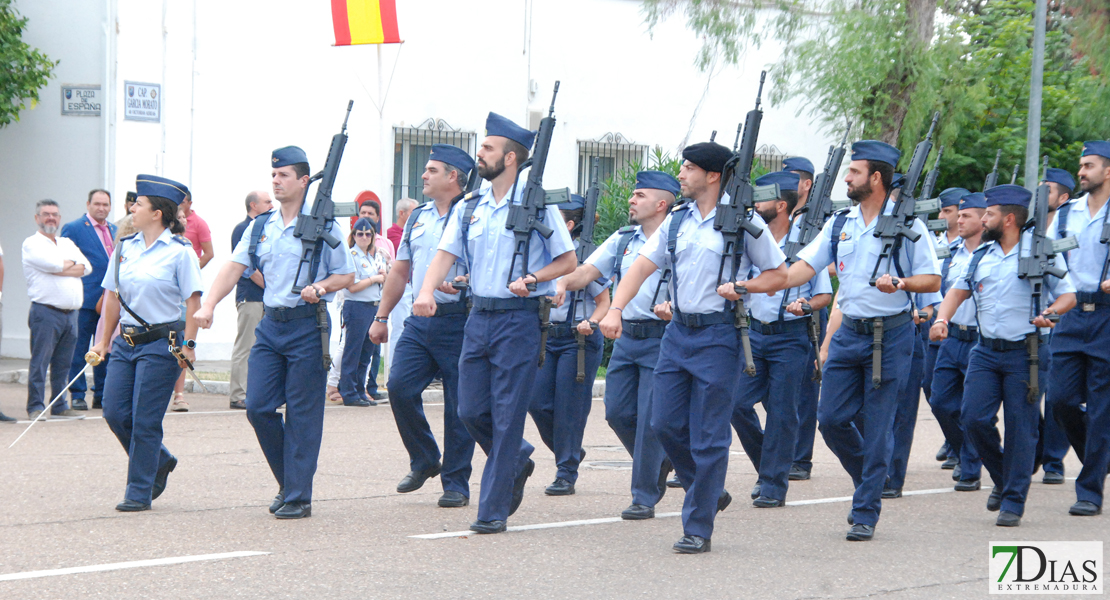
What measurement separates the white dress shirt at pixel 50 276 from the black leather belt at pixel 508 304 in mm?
6788

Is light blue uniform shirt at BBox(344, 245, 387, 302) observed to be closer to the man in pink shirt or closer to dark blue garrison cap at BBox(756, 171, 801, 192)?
the man in pink shirt

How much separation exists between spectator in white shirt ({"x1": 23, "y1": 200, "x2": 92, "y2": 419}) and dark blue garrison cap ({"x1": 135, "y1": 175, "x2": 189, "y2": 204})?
5004 mm

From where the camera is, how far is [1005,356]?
809 centimetres

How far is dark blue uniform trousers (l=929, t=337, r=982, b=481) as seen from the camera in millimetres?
9344

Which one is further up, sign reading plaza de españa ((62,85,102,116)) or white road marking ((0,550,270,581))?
sign reading plaza de españa ((62,85,102,116))

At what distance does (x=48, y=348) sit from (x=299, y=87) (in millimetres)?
7093

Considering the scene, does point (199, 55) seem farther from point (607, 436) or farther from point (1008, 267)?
point (1008, 267)

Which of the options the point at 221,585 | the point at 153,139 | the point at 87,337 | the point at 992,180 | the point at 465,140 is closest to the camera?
the point at 221,585

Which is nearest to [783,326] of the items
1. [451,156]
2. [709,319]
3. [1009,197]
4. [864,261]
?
[864,261]

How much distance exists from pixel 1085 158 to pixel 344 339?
25.3 ft

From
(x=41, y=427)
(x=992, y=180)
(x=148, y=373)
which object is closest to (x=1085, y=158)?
(x=992, y=180)

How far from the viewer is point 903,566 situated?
21.4 ft

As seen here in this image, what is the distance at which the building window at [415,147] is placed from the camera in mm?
19859

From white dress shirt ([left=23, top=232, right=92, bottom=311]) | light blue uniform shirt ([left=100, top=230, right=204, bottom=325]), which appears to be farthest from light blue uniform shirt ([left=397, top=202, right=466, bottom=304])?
white dress shirt ([left=23, top=232, right=92, bottom=311])
